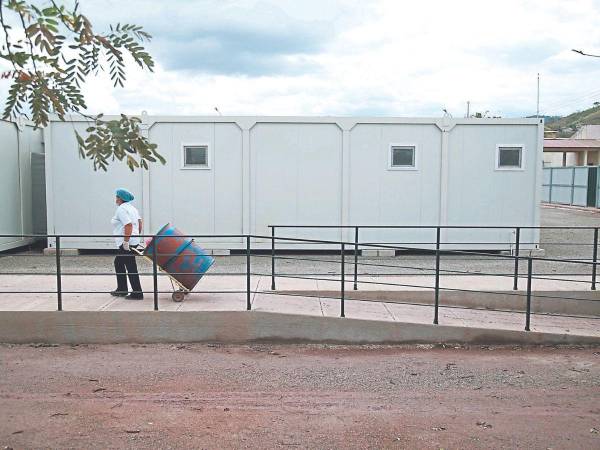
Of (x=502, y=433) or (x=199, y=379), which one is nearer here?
(x=502, y=433)

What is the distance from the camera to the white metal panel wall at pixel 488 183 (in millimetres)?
14820

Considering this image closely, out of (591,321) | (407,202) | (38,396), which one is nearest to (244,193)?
(407,202)

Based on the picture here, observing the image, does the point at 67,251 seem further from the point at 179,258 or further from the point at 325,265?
the point at 179,258

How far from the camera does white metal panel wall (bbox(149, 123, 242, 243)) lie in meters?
14.6

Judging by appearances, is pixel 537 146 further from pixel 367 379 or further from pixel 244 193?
pixel 367 379

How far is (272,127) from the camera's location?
14.7 metres

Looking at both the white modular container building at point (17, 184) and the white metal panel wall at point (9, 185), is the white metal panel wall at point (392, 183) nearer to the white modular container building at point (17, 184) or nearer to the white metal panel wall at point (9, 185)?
the white modular container building at point (17, 184)

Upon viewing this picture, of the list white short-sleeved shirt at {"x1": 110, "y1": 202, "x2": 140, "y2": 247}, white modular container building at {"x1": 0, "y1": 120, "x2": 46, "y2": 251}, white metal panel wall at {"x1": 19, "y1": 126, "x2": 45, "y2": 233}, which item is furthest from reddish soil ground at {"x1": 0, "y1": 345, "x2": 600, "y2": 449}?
white metal panel wall at {"x1": 19, "y1": 126, "x2": 45, "y2": 233}

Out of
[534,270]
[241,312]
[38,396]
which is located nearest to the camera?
[38,396]

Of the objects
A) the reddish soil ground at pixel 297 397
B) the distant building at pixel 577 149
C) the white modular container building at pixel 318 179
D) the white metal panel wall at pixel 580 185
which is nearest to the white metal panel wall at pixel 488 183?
the white modular container building at pixel 318 179

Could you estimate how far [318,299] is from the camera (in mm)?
9359

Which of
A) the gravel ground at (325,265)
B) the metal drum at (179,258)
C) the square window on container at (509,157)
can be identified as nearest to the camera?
the metal drum at (179,258)

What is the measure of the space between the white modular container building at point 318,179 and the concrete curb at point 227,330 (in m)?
6.49

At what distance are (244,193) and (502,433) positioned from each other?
32.5 feet
